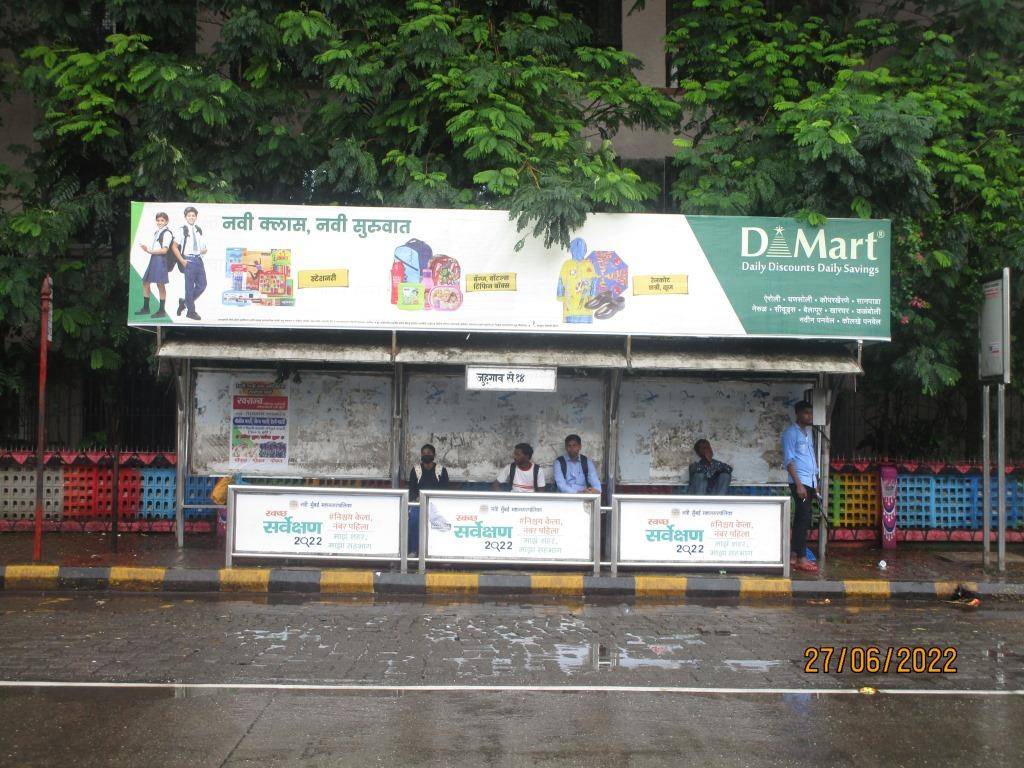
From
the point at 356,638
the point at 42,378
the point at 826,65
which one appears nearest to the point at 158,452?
the point at 42,378

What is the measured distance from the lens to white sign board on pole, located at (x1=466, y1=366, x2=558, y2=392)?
12.0 m

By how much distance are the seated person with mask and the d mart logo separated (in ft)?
8.48

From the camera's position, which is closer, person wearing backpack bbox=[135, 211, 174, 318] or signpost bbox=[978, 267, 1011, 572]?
person wearing backpack bbox=[135, 211, 174, 318]

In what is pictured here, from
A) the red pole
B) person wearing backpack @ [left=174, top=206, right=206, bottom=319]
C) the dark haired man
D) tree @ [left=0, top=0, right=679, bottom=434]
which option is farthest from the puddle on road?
the red pole

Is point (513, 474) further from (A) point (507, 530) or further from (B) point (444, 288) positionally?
(B) point (444, 288)

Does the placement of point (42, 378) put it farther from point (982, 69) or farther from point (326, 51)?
point (982, 69)

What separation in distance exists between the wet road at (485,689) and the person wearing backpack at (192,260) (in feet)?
11.9

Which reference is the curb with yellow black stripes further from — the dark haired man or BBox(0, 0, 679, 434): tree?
BBox(0, 0, 679, 434): tree

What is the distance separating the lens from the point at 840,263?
12.4 m

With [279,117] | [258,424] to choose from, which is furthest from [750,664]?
[279,117]

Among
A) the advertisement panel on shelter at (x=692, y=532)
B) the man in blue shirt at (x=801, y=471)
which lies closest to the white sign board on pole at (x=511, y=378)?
the advertisement panel on shelter at (x=692, y=532)

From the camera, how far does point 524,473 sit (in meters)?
12.9

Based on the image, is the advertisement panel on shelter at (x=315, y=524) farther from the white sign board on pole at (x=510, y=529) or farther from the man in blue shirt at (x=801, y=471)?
the man in blue shirt at (x=801, y=471)

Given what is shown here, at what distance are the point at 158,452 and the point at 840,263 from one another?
9.67 metres
